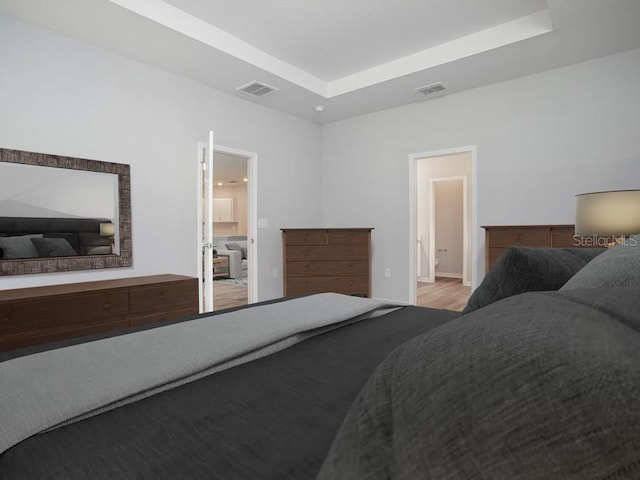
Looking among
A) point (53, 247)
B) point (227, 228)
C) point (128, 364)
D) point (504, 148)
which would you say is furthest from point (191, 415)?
point (227, 228)

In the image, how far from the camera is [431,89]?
4.41m

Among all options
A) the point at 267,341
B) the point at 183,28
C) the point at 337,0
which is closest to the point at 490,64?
the point at 337,0

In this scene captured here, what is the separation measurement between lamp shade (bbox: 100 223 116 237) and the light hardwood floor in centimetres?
370

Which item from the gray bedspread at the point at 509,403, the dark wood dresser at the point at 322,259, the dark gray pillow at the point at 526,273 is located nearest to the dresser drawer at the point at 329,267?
the dark wood dresser at the point at 322,259

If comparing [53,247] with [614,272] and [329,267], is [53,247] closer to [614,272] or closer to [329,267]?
[329,267]

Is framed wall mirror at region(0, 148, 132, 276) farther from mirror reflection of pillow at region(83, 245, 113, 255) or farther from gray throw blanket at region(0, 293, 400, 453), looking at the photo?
gray throw blanket at region(0, 293, 400, 453)

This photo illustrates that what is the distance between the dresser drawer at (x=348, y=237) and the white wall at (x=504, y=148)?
0.45 m

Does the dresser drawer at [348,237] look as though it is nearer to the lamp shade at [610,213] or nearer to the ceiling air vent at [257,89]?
the ceiling air vent at [257,89]

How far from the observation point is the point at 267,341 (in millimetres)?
1217

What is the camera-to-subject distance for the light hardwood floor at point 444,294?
5113 mm

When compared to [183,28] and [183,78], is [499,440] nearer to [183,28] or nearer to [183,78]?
[183,28]

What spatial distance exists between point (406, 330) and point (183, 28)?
10.2 feet

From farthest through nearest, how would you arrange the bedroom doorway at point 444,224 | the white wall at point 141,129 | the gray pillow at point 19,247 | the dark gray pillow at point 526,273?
1. the bedroom doorway at point 444,224
2. the white wall at point 141,129
3. the gray pillow at point 19,247
4. the dark gray pillow at point 526,273

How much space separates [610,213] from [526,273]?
2.01 metres
